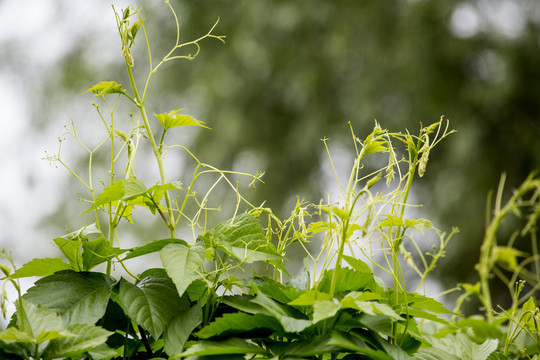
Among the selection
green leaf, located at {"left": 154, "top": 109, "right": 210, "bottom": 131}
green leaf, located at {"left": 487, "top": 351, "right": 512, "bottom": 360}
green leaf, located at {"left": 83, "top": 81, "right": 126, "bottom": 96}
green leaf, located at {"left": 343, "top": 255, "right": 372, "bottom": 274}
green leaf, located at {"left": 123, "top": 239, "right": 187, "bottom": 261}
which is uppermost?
green leaf, located at {"left": 83, "top": 81, "right": 126, "bottom": 96}

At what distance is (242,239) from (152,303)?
0.11 meters

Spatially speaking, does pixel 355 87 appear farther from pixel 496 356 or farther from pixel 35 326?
pixel 35 326

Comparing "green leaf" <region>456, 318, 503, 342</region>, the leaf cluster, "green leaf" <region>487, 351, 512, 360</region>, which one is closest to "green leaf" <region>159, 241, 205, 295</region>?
the leaf cluster

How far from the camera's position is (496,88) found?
322 cm

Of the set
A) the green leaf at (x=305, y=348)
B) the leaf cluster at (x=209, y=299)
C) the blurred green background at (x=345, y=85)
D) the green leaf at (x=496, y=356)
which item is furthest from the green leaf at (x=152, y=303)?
the blurred green background at (x=345, y=85)

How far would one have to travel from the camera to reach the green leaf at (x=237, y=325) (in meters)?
0.54

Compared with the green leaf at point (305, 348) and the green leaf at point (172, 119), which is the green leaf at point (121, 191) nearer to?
the green leaf at point (172, 119)

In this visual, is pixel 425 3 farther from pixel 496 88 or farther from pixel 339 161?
pixel 339 161

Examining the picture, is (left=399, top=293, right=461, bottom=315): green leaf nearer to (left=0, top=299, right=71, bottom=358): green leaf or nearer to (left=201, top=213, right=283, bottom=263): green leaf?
(left=201, top=213, right=283, bottom=263): green leaf

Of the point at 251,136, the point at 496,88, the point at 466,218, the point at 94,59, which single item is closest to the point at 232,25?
the point at 251,136

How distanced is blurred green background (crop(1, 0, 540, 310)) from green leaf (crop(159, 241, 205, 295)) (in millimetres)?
2875

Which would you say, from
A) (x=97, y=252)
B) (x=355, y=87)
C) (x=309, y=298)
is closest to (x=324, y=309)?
(x=309, y=298)

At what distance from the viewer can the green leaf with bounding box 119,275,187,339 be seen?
21.4 inches

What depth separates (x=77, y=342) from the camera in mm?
513
